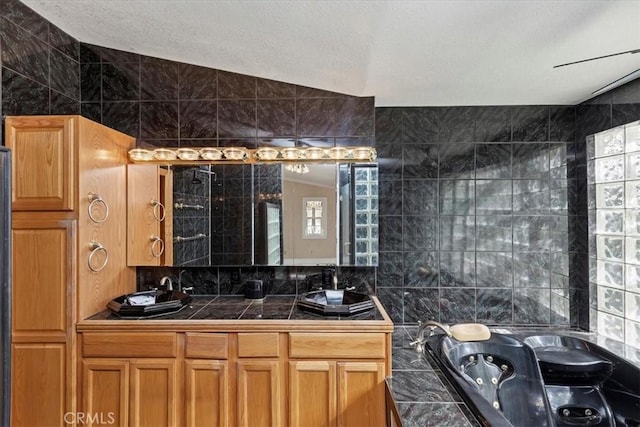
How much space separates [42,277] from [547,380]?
3.11 metres

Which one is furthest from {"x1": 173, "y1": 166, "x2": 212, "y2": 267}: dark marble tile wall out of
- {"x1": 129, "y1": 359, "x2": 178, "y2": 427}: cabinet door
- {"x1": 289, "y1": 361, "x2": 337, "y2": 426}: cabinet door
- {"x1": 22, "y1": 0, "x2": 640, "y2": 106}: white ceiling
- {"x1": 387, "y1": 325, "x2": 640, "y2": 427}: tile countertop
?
{"x1": 387, "y1": 325, "x2": 640, "y2": 427}: tile countertop

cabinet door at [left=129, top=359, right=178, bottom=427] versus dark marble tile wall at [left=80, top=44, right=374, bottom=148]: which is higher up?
dark marble tile wall at [left=80, top=44, right=374, bottom=148]

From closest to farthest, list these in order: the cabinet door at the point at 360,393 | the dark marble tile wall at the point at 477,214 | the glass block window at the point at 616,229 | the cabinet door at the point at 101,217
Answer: the cabinet door at the point at 360,393 < the cabinet door at the point at 101,217 < the glass block window at the point at 616,229 < the dark marble tile wall at the point at 477,214

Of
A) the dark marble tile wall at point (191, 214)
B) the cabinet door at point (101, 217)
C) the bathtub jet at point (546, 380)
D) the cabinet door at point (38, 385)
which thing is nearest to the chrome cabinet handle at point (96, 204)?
the cabinet door at point (101, 217)

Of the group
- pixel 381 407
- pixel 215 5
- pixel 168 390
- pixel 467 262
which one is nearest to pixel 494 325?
pixel 467 262

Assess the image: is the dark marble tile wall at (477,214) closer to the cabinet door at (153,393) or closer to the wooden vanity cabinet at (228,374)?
the wooden vanity cabinet at (228,374)

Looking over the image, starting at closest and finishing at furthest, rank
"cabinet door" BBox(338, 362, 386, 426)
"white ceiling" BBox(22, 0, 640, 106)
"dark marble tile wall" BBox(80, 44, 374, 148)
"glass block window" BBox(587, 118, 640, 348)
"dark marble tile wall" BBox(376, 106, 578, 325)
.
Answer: "white ceiling" BBox(22, 0, 640, 106)
"cabinet door" BBox(338, 362, 386, 426)
"glass block window" BBox(587, 118, 640, 348)
"dark marble tile wall" BBox(80, 44, 374, 148)
"dark marble tile wall" BBox(376, 106, 578, 325)

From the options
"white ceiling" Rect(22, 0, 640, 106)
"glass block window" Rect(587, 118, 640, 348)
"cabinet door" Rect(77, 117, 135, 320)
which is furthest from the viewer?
"glass block window" Rect(587, 118, 640, 348)

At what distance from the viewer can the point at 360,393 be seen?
1736 millimetres

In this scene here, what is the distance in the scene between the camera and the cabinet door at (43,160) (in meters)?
1.76

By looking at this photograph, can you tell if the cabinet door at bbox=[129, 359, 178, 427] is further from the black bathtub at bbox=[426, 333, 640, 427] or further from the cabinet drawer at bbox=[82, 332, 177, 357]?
the black bathtub at bbox=[426, 333, 640, 427]

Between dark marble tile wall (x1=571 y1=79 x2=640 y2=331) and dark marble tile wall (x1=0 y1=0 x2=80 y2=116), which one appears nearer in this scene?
dark marble tile wall (x1=0 y1=0 x2=80 y2=116)

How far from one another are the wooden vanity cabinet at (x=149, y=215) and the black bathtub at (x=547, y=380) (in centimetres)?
201

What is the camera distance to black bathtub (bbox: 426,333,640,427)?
1.76m
